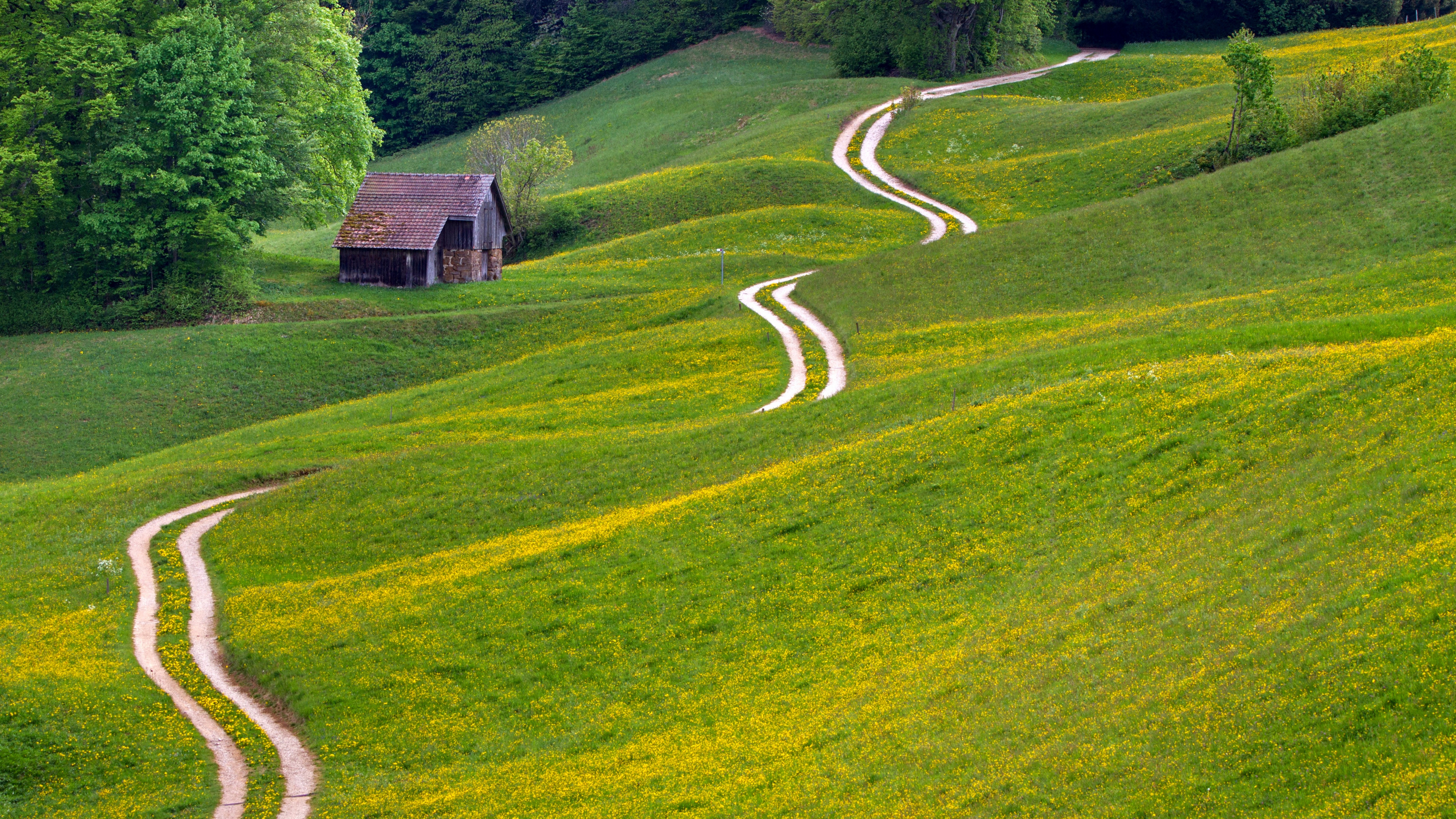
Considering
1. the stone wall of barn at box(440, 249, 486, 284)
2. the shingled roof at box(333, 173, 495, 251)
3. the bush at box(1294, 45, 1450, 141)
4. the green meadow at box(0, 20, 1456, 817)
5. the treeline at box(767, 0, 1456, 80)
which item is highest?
the treeline at box(767, 0, 1456, 80)

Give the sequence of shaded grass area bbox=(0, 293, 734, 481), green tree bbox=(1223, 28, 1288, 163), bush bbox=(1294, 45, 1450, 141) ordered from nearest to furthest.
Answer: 1. shaded grass area bbox=(0, 293, 734, 481)
2. bush bbox=(1294, 45, 1450, 141)
3. green tree bbox=(1223, 28, 1288, 163)

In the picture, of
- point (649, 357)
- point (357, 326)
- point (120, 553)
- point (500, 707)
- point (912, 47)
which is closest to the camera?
point (500, 707)

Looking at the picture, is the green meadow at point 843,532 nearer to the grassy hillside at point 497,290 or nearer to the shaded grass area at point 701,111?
the grassy hillside at point 497,290

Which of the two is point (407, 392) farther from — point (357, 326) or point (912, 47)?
point (912, 47)

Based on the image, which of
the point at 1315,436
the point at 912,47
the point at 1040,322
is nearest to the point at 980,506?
the point at 1315,436

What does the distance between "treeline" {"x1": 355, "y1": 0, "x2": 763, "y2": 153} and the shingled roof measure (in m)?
63.3

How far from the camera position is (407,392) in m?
52.7

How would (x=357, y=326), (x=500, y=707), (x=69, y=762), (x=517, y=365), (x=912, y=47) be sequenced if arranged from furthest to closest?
1. (x=912, y=47)
2. (x=357, y=326)
3. (x=517, y=365)
4. (x=500, y=707)
5. (x=69, y=762)

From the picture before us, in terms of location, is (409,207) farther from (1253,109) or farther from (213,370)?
(1253,109)

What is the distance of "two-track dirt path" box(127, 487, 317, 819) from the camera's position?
22.6m

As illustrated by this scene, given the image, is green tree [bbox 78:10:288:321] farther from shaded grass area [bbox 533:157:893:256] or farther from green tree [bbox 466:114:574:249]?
shaded grass area [bbox 533:157:893:256]

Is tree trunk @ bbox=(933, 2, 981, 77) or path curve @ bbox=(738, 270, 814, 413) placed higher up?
tree trunk @ bbox=(933, 2, 981, 77)

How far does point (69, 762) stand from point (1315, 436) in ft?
83.9

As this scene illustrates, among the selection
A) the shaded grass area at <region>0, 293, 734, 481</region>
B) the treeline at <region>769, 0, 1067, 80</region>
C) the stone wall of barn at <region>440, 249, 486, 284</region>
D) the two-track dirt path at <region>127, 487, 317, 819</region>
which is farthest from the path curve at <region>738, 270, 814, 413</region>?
the treeline at <region>769, 0, 1067, 80</region>
